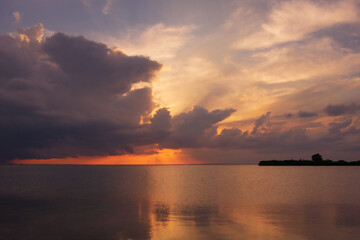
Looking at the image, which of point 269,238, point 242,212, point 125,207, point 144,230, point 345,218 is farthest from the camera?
point 125,207

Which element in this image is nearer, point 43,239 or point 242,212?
point 43,239

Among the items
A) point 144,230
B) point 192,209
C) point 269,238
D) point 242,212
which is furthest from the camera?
point 192,209

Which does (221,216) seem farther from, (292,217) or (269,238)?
(269,238)

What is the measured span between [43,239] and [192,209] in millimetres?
22106

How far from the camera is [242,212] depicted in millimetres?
41062

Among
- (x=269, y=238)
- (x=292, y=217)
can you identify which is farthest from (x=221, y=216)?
(x=269, y=238)

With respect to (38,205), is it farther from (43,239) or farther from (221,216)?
(221,216)

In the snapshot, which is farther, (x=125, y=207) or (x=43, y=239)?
(x=125, y=207)

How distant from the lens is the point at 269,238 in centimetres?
2684

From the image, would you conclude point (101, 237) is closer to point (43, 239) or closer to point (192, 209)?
point (43, 239)

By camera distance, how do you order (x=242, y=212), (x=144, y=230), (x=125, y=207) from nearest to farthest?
1. (x=144, y=230)
2. (x=242, y=212)
3. (x=125, y=207)

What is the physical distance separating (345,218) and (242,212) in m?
12.8

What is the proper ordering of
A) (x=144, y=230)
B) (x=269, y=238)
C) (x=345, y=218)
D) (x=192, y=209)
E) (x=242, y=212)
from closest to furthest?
(x=269, y=238) → (x=144, y=230) → (x=345, y=218) → (x=242, y=212) → (x=192, y=209)

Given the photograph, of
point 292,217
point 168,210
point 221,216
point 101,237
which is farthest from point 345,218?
point 101,237
